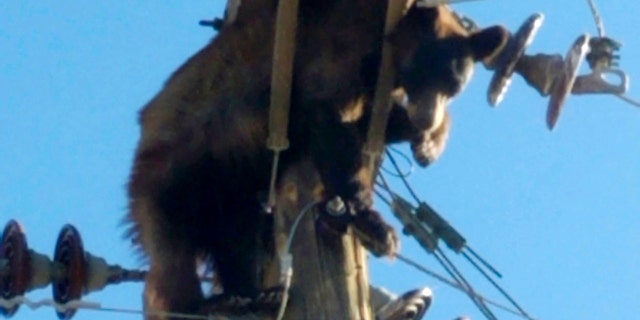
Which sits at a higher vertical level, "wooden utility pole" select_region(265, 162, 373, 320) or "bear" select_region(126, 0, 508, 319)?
"bear" select_region(126, 0, 508, 319)

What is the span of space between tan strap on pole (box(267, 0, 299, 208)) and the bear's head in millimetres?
590

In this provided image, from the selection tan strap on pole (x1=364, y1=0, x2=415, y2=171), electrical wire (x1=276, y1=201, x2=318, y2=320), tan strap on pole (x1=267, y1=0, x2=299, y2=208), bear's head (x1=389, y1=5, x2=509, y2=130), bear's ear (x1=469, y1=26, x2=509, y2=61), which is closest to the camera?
electrical wire (x1=276, y1=201, x2=318, y2=320)

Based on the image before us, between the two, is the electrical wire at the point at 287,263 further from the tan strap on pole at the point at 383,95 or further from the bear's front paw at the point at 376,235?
the tan strap on pole at the point at 383,95

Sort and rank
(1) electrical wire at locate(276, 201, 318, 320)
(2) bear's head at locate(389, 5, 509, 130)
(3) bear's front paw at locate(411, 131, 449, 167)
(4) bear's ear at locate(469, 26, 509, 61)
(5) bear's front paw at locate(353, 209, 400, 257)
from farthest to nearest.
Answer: (3) bear's front paw at locate(411, 131, 449, 167)
(2) bear's head at locate(389, 5, 509, 130)
(4) bear's ear at locate(469, 26, 509, 61)
(5) bear's front paw at locate(353, 209, 400, 257)
(1) electrical wire at locate(276, 201, 318, 320)

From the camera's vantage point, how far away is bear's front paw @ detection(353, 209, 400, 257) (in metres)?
6.71

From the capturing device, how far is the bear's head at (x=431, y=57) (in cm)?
750

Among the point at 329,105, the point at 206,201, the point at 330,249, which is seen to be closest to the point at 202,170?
the point at 206,201

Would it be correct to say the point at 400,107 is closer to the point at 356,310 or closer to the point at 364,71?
the point at 364,71

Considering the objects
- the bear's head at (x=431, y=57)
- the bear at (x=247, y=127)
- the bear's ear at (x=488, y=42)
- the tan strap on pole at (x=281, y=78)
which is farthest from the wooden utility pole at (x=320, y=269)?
the bear's ear at (x=488, y=42)

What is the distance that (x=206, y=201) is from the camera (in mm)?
7586

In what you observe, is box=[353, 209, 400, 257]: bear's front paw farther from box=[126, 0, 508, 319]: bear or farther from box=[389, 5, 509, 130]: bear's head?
box=[389, 5, 509, 130]: bear's head

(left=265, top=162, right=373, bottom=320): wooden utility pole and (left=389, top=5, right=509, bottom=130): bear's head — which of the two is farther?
(left=389, top=5, right=509, bottom=130): bear's head

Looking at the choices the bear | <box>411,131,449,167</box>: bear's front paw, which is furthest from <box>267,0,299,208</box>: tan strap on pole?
<box>411,131,449,167</box>: bear's front paw

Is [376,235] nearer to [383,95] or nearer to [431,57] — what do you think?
[383,95]
